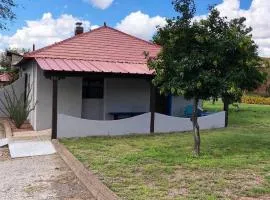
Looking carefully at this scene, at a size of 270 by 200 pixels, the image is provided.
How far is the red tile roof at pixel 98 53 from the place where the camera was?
46.8 ft

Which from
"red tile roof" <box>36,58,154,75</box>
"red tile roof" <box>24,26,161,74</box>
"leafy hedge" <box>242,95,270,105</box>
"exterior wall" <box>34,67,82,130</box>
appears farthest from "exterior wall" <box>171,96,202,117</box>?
"leafy hedge" <box>242,95,270,105</box>

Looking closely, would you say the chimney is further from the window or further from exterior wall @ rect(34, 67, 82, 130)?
exterior wall @ rect(34, 67, 82, 130)

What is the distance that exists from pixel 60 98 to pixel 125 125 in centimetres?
289

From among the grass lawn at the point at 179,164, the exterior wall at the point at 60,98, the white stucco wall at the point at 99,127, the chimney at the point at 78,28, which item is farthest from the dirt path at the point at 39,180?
the chimney at the point at 78,28

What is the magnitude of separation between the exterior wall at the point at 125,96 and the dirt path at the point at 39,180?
20.6 feet

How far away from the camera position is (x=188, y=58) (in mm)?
10102

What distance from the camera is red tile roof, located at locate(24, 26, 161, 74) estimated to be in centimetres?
1426

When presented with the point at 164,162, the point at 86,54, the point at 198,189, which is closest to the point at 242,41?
the point at 164,162

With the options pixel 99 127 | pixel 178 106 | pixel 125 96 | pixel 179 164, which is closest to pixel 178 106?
pixel 178 106

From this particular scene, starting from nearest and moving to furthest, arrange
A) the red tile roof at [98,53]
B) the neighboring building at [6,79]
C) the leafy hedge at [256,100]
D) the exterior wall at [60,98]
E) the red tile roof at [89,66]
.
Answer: the red tile roof at [89,66] < the red tile roof at [98,53] < the exterior wall at [60,98] < the neighboring building at [6,79] < the leafy hedge at [256,100]

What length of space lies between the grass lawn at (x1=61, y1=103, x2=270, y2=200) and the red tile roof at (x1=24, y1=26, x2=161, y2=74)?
8.02 feet

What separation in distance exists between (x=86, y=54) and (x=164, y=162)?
289 inches

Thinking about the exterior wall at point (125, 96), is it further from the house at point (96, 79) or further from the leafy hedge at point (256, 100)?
the leafy hedge at point (256, 100)

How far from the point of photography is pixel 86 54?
1573 centimetres
